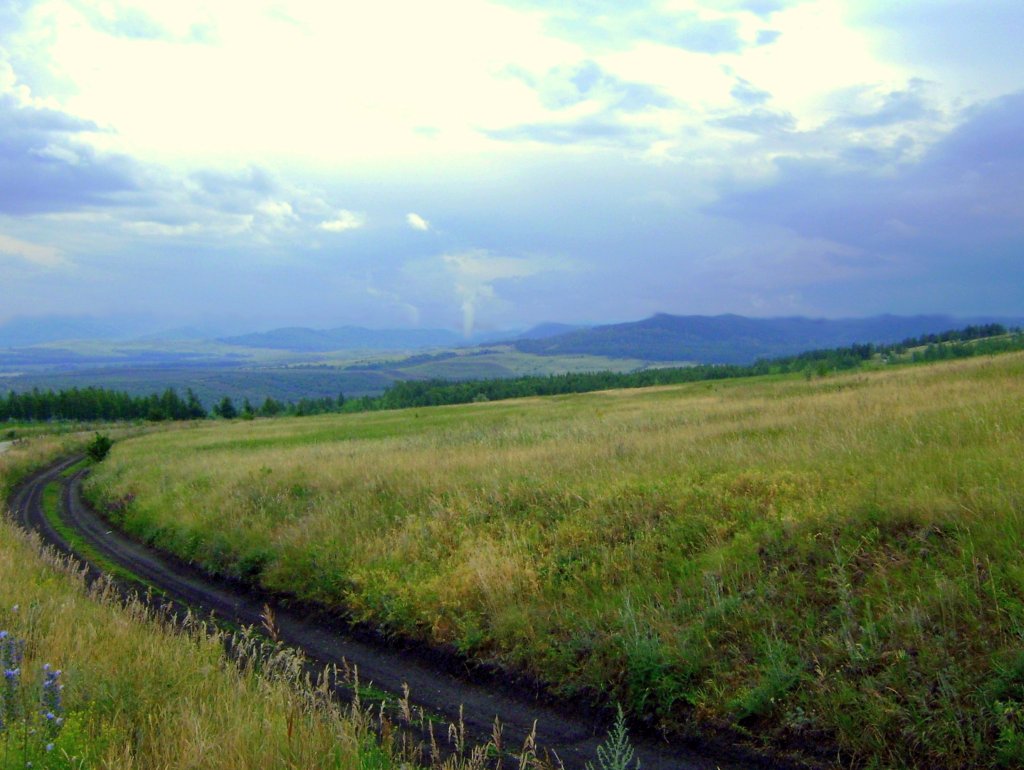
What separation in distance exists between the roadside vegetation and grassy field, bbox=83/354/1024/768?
1.98 metres

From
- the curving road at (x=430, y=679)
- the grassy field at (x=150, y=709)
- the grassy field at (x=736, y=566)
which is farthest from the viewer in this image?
the curving road at (x=430, y=679)

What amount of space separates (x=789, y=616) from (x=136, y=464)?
1192 inches

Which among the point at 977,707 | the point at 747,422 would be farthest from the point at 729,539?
the point at 747,422

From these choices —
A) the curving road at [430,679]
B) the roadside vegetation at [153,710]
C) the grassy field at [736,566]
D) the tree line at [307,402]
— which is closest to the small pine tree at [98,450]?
the curving road at [430,679]

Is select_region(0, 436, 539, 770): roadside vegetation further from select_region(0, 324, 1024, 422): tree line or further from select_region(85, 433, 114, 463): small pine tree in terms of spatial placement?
select_region(0, 324, 1024, 422): tree line

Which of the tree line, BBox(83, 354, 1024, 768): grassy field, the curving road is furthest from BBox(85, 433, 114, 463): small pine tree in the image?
the tree line

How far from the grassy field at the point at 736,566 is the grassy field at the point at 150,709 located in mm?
2497

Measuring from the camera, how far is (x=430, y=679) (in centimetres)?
833

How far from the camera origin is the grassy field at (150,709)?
4.80m

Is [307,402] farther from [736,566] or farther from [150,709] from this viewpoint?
[150,709]

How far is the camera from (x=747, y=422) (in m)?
17.8

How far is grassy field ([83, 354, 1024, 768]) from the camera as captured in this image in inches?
233

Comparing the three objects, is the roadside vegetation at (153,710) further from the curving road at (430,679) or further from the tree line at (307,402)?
the tree line at (307,402)

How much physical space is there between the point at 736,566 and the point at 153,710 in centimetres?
590
